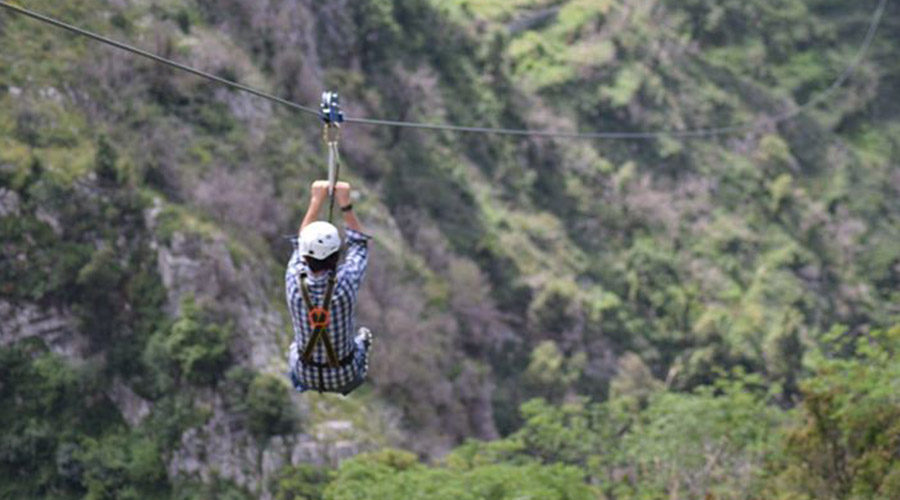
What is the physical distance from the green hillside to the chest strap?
8.00 metres

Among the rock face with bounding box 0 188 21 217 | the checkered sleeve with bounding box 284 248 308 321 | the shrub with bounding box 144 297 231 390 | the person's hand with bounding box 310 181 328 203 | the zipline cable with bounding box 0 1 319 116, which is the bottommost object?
the checkered sleeve with bounding box 284 248 308 321

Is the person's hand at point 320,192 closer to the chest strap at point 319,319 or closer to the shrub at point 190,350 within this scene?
the chest strap at point 319,319

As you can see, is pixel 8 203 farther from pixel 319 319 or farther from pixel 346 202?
pixel 319 319

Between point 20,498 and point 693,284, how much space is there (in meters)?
24.4

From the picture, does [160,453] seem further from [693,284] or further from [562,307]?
[693,284]

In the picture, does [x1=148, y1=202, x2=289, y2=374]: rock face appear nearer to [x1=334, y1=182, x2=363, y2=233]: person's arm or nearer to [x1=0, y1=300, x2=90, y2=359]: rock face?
[x1=0, y1=300, x2=90, y2=359]: rock face

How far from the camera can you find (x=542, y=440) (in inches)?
853

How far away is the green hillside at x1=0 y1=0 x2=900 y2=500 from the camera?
19.3m

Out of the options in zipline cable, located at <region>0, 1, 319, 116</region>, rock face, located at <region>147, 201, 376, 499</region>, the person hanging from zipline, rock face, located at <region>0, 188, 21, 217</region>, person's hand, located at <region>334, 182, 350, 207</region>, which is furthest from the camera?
rock face, located at <region>0, 188, 21, 217</region>

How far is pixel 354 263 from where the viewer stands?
7797 millimetres

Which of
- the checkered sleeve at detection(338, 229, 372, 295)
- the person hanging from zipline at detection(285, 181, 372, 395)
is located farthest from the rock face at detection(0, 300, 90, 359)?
the checkered sleeve at detection(338, 229, 372, 295)

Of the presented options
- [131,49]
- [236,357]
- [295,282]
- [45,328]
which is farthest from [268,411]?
[131,49]

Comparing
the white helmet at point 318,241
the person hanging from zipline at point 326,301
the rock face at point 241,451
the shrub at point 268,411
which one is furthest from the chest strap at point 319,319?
the shrub at point 268,411

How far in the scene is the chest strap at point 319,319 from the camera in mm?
7406
